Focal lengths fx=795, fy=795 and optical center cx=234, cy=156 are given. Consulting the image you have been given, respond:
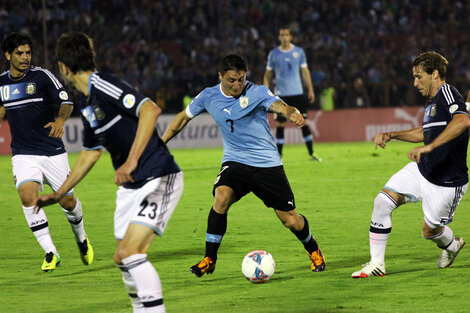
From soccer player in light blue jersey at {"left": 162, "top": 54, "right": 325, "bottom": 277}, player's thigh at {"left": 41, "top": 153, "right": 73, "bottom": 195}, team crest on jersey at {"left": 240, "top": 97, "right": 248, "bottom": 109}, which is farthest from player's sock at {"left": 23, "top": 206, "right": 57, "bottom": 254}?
team crest on jersey at {"left": 240, "top": 97, "right": 248, "bottom": 109}

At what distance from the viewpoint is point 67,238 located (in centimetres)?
917

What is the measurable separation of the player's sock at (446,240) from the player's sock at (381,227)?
0.42 m

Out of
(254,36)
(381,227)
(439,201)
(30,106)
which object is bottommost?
(254,36)

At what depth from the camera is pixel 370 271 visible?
648 cm

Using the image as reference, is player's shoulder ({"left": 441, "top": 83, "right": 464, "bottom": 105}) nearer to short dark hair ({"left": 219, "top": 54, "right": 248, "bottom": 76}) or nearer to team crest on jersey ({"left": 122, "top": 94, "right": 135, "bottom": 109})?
short dark hair ({"left": 219, "top": 54, "right": 248, "bottom": 76})

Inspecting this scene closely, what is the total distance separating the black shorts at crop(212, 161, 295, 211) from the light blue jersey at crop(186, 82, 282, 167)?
62 millimetres

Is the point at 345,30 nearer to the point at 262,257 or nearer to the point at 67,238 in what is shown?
the point at 67,238

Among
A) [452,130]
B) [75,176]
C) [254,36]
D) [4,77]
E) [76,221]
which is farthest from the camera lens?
[254,36]

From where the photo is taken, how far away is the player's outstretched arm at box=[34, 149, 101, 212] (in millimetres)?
4969

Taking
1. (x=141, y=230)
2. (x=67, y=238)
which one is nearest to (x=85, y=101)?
(x=141, y=230)

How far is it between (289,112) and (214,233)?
1248mm

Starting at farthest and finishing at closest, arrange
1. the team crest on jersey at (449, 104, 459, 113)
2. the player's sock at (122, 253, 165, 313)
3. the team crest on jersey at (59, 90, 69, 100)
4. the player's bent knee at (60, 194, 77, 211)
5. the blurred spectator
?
the blurred spectator, the team crest on jersey at (59, 90, 69, 100), the player's bent knee at (60, 194, 77, 211), the team crest on jersey at (449, 104, 459, 113), the player's sock at (122, 253, 165, 313)

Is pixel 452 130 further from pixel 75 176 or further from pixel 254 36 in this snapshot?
pixel 254 36

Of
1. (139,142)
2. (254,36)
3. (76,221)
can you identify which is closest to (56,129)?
(76,221)
